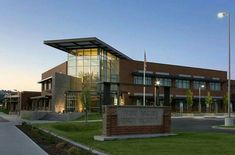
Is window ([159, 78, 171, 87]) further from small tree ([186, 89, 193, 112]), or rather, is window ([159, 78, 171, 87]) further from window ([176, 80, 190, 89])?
small tree ([186, 89, 193, 112])

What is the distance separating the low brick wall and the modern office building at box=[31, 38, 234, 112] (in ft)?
133

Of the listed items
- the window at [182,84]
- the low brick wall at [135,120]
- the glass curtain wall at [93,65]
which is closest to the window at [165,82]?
the window at [182,84]

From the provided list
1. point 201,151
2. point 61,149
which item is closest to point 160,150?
point 201,151

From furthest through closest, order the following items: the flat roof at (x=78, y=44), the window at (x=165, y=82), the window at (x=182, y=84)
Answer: the window at (x=182, y=84) < the window at (x=165, y=82) < the flat roof at (x=78, y=44)

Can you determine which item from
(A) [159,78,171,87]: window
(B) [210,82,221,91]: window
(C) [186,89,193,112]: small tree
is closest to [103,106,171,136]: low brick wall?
(A) [159,78,171,87]: window

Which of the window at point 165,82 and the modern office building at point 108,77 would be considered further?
the window at point 165,82

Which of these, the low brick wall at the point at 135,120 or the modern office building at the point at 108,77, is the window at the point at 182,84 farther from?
the low brick wall at the point at 135,120

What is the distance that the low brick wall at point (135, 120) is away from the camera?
20109 millimetres

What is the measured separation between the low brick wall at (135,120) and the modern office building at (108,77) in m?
40.6

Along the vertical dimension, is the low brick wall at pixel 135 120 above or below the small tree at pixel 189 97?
below

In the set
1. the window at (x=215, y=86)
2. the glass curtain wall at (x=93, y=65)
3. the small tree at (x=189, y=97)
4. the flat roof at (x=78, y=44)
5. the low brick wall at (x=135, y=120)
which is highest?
the flat roof at (x=78, y=44)

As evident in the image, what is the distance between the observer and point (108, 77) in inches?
3177

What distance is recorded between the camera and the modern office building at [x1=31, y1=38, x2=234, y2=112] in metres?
70.5

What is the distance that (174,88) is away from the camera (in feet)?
296
